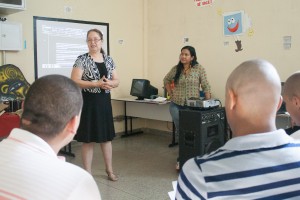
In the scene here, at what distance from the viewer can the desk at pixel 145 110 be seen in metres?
5.21

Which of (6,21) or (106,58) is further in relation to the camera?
(6,21)

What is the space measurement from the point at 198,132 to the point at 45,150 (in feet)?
9.02

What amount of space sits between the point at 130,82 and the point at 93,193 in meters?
4.99

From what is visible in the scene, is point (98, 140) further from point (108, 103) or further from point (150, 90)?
point (150, 90)

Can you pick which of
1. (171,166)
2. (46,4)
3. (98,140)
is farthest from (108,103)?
(46,4)

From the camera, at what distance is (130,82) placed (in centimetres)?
586

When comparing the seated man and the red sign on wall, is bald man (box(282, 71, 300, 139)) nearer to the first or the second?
the seated man

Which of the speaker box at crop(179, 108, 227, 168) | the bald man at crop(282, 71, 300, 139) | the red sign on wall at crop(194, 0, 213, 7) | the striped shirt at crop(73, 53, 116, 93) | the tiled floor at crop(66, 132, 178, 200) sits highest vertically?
the red sign on wall at crop(194, 0, 213, 7)

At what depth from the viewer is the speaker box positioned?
3.53 metres

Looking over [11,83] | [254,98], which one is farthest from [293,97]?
[11,83]

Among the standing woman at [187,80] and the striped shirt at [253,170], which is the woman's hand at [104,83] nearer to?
the standing woman at [187,80]

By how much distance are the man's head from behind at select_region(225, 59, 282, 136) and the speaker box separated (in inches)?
100.0

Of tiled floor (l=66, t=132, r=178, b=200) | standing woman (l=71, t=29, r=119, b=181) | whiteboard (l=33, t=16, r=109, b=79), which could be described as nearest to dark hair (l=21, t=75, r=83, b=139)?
Result: standing woman (l=71, t=29, r=119, b=181)

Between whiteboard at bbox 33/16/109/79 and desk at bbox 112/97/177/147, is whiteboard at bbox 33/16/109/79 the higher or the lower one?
the higher one
